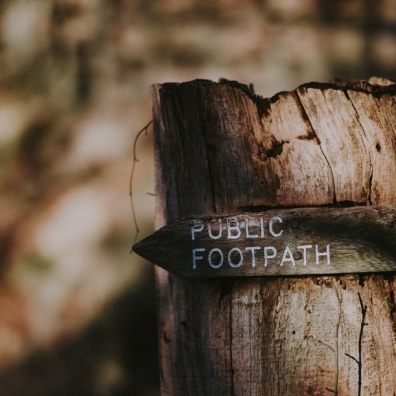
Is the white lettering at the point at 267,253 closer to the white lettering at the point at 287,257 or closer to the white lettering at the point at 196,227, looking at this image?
the white lettering at the point at 287,257

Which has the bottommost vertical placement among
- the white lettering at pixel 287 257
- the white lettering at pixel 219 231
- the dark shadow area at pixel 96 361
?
the dark shadow area at pixel 96 361

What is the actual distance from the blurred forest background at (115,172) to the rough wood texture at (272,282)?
1167 millimetres

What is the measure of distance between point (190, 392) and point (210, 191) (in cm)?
46

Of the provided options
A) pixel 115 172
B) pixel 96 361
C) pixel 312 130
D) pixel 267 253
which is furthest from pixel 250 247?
pixel 96 361

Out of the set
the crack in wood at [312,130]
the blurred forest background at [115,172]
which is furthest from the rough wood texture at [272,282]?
the blurred forest background at [115,172]

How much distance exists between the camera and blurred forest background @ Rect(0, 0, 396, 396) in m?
2.73

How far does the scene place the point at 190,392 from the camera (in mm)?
1547

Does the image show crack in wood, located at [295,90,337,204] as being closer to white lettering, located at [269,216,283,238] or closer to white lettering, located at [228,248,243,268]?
white lettering, located at [269,216,283,238]

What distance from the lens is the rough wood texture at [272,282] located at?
1520 millimetres

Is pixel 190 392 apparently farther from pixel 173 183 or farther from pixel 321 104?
pixel 321 104

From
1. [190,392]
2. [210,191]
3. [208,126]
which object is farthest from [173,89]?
[190,392]

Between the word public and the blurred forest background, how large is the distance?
1220 millimetres

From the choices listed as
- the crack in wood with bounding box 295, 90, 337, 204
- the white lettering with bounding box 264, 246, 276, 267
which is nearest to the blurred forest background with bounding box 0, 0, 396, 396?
the crack in wood with bounding box 295, 90, 337, 204

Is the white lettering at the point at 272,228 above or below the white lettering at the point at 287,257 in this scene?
above
